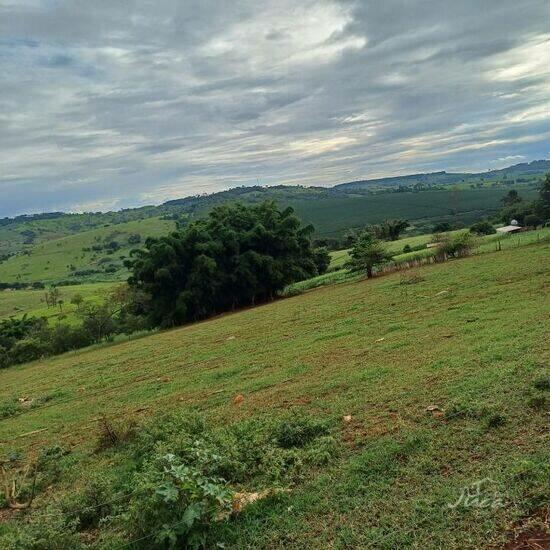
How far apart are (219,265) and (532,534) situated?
32347 mm

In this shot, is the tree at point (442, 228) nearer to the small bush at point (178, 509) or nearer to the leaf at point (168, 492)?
the small bush at point (178, 509)

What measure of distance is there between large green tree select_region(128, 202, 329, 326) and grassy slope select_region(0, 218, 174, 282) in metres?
90.2

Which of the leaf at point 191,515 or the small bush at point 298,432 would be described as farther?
the small bush at point 298,432

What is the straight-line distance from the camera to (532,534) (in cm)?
413

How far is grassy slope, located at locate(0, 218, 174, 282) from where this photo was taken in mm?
137875

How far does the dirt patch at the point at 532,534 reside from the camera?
4012mm

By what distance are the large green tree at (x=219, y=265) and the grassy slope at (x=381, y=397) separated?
13100mm

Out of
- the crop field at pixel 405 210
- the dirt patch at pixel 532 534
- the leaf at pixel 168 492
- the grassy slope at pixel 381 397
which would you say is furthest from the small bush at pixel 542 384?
the crop field at pixel 405 210

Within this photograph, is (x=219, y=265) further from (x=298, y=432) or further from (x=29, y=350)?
(x=298, y=432)

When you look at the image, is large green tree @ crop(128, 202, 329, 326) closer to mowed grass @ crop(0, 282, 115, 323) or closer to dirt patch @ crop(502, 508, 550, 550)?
dirt patch @ crop(502, 508, 550, 550)

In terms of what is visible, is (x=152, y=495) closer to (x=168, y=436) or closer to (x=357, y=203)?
(x=168, y=436)

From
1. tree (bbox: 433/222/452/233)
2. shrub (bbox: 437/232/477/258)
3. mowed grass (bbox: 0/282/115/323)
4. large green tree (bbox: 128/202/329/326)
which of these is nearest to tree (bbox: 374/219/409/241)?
tree (bbox: 433/222/452/233)

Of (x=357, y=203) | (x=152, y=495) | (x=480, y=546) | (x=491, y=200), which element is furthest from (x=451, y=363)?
(x=357, y=203)

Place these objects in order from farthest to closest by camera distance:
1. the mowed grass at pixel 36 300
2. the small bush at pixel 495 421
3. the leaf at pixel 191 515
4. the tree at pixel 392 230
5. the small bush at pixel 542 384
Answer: the tree at pixel 392 230, the mowed grass at pixel 36 300, the small bush at pixel 542 384, the small bush at pixel 495 421, the leaf at pixel 191 515
